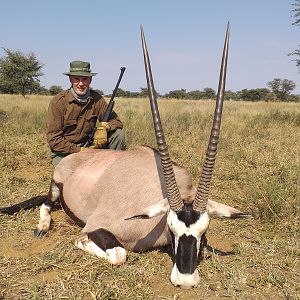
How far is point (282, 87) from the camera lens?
184ft

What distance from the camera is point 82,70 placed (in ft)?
16.9

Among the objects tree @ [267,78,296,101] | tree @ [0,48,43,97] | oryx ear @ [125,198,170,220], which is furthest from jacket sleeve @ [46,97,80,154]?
tree @ [267,78,296,101]

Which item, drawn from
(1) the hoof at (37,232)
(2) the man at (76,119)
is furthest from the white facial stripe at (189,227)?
(2) the man at (76,119)

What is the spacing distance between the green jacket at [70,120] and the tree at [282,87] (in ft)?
170

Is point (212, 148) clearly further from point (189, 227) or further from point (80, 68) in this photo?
point (80, 68)

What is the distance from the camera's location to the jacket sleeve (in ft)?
16.9

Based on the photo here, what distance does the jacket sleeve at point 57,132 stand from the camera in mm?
5145

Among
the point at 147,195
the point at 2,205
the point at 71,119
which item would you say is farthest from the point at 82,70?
the point at 147,195

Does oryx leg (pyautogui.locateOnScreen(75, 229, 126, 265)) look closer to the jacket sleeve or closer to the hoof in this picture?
Answer: the hoof

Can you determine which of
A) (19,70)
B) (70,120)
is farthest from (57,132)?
(19,70)

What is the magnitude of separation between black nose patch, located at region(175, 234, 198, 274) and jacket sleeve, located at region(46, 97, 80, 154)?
2.64 m

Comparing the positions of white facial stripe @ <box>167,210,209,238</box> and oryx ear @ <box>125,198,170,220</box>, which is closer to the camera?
white facial stripe @ <box>167,210,209,238</box>

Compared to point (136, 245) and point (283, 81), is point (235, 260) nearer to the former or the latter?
point (136, 245)

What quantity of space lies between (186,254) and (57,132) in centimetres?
288
